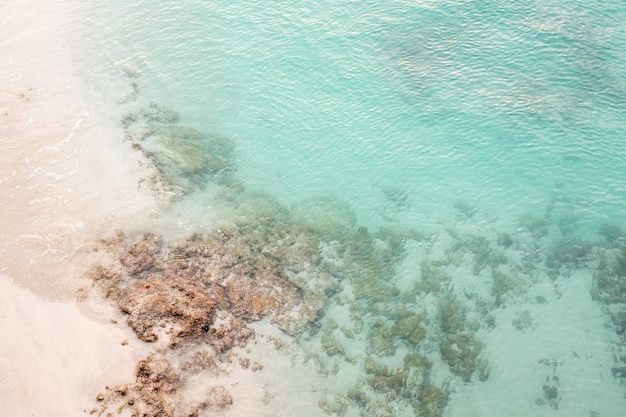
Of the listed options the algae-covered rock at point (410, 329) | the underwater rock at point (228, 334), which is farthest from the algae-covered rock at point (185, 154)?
the algae-covered rock at point (410, 329)

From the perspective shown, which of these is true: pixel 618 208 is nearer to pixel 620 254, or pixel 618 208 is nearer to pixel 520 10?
pixel 620 254

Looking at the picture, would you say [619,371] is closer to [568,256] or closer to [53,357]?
[568,256]

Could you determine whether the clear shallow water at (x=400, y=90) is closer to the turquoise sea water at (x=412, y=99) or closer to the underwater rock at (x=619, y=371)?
the turquoise sea water at (x=412, y=99)

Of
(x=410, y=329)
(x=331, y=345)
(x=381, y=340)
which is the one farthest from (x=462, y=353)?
(x=331, y=345)

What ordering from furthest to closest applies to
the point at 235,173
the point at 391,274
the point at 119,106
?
the point at 119,106
the point at 235,173
the point at 391,274

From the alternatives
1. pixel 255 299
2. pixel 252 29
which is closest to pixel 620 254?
pixel 255 299

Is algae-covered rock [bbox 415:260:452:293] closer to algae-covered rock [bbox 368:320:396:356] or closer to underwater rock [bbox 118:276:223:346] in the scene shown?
algae-covered rock [bbox 368:320:396:356]
